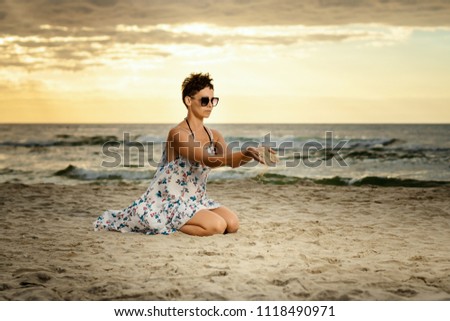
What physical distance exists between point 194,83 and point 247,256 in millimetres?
1843

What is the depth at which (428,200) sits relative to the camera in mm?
8391

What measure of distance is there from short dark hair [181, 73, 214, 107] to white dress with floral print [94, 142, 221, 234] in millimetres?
682

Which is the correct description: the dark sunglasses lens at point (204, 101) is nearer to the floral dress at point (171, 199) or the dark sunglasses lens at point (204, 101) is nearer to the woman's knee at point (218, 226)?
the floral dress at point (171, 199)

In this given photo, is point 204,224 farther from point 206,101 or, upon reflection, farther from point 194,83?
point 194,83

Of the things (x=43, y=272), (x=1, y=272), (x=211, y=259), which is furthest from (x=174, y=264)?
(x=1, y=272)

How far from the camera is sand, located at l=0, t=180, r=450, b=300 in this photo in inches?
144

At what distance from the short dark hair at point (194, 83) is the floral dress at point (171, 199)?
1.83ft

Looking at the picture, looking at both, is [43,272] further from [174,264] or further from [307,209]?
[307,209]

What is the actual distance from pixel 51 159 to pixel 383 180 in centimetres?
1419

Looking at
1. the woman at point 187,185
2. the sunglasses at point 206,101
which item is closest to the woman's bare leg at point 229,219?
the woman at point 187,185

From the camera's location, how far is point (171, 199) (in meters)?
5.38

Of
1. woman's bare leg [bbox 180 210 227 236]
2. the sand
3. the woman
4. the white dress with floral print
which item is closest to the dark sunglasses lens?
the woman

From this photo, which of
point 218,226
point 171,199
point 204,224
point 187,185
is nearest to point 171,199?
point 171,199

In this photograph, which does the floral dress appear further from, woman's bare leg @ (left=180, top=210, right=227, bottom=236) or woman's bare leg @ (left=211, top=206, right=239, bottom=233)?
woman's bare leg @ (left=211, top=206, right=239, bottom=233)
